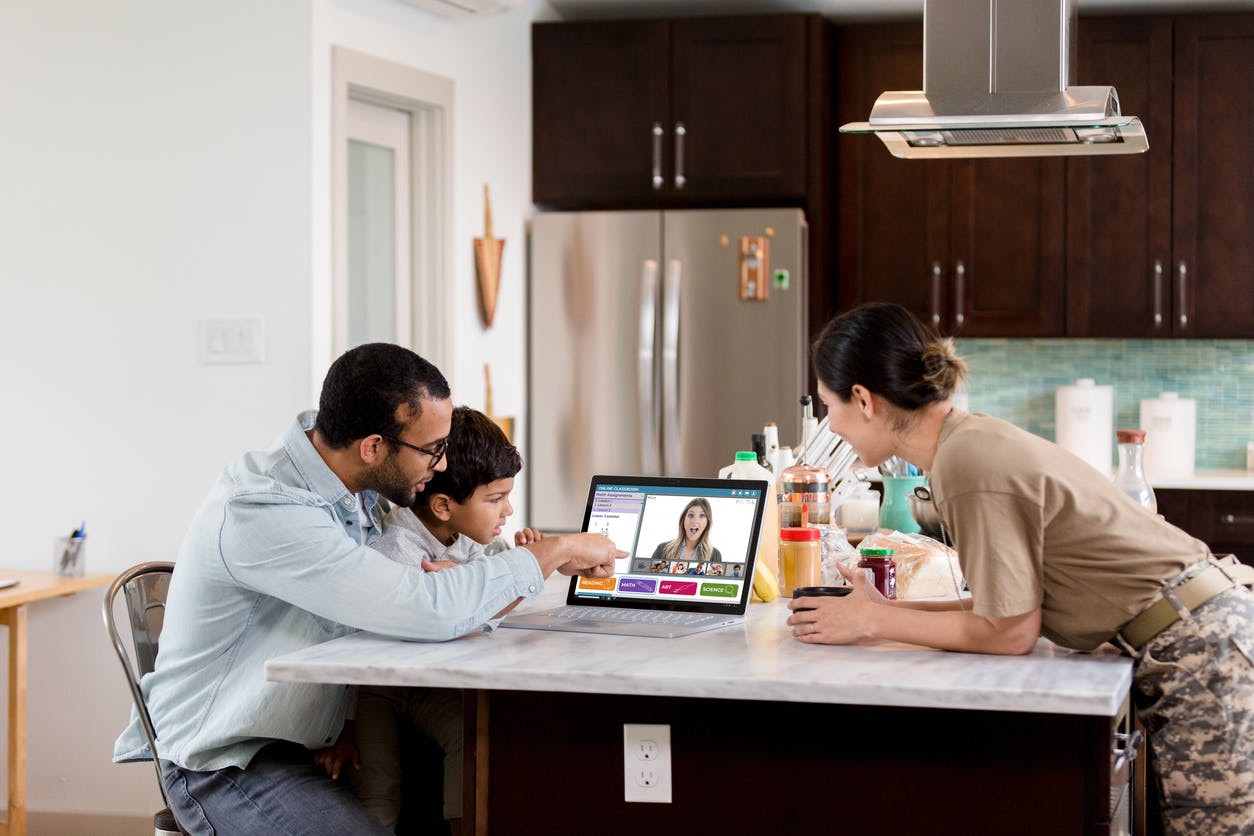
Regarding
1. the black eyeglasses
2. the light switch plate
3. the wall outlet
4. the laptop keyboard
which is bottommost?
the wall outlet

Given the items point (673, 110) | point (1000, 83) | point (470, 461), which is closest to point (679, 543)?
point (470, 461)

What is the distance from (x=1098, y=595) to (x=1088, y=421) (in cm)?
335

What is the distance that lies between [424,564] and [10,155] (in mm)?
2185

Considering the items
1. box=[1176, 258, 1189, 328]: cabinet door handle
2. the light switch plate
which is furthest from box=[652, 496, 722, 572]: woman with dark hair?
box=[1176, 258, 1189, 328]: cabinet door handle

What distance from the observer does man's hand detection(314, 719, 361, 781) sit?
2178 millimetres

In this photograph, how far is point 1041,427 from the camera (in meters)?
5.38

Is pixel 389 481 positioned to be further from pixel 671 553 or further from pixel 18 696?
pixel 18 696

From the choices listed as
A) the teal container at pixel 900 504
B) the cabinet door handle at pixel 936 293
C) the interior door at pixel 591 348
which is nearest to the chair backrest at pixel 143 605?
the teal container at pixel 900 504

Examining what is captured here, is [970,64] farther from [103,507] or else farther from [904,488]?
[103,507]

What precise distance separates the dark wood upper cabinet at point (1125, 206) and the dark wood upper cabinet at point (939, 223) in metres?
0.08

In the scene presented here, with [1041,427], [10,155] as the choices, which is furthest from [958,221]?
[10,155]

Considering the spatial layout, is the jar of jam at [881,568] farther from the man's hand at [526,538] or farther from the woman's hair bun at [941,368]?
the man's hand at [526,538]

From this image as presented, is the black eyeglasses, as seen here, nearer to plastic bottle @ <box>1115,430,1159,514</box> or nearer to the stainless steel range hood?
the stainless steel range hood

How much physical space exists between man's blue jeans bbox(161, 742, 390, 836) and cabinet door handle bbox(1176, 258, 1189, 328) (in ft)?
12.4
